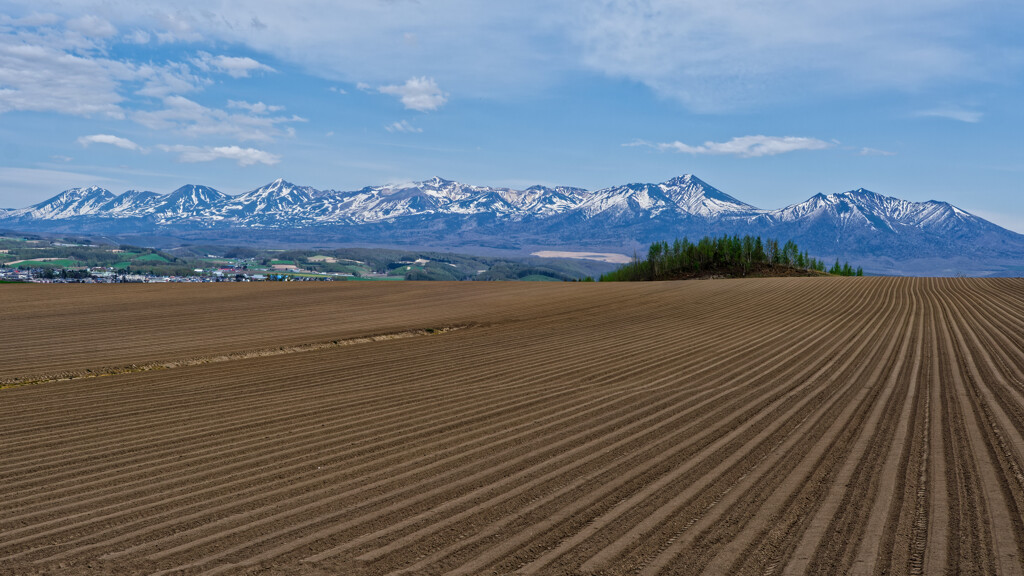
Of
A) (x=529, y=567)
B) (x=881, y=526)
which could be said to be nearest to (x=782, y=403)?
(x=881, y=526)

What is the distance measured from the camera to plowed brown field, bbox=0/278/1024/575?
23.8 ft

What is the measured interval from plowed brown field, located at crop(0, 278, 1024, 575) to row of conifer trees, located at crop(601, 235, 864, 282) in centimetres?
7211

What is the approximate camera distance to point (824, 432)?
39.0ft

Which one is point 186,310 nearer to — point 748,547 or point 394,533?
point 394,533

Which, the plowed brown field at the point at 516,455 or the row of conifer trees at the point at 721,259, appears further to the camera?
the row of conifer trees at the point at 721,259

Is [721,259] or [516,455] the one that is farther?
[721,259]

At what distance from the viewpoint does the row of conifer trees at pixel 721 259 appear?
316 feet

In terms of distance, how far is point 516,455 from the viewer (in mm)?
10750

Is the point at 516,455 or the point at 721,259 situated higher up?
the point at 721,259

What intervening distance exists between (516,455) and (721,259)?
9490 centimetres

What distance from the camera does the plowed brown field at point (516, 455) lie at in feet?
23.8

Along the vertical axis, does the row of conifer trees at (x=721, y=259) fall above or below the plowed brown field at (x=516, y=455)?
above

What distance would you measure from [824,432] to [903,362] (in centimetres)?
967

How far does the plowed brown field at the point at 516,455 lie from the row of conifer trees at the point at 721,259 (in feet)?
237
